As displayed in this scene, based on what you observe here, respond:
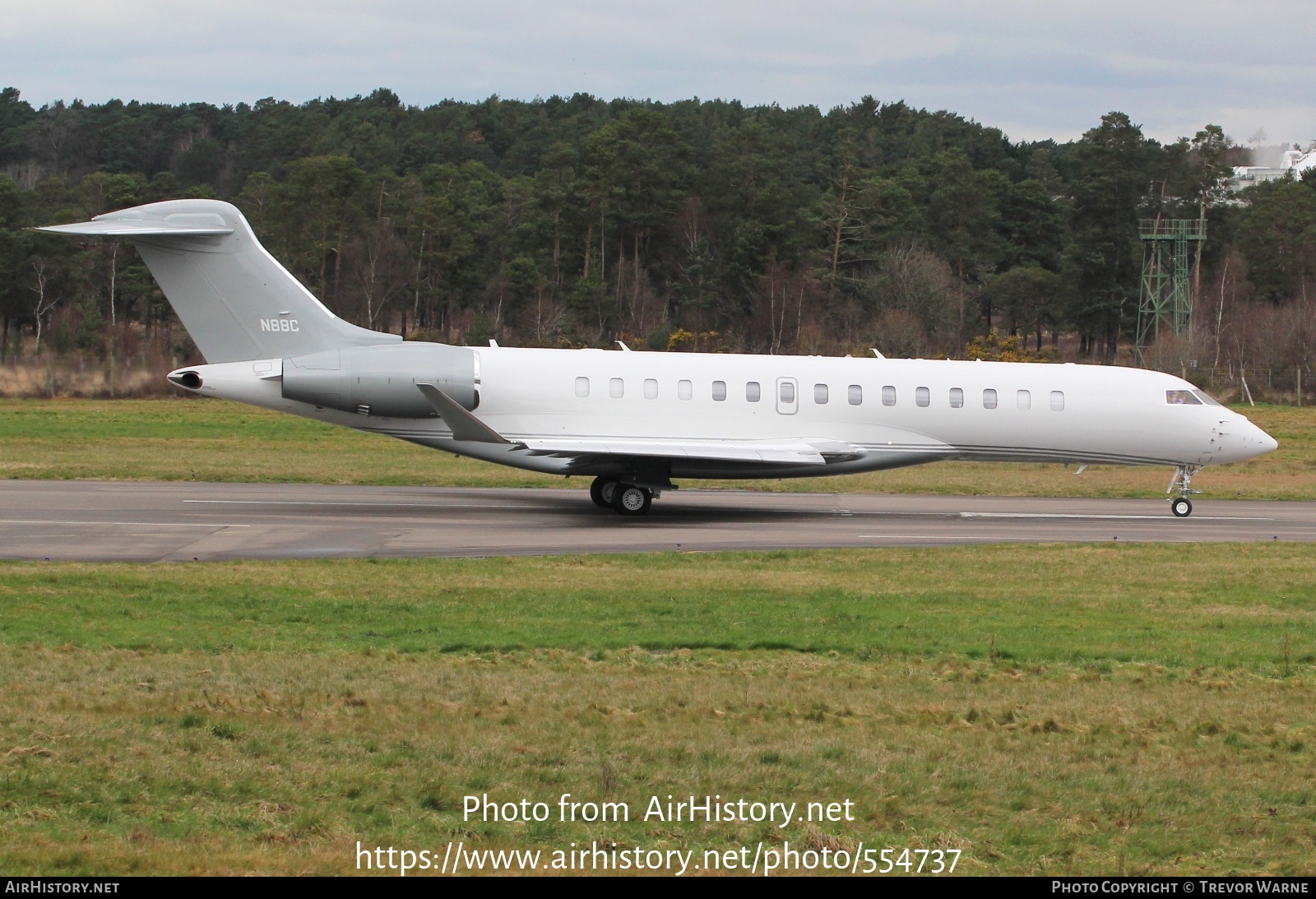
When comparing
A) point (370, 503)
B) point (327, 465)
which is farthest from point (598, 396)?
point (327, 465)

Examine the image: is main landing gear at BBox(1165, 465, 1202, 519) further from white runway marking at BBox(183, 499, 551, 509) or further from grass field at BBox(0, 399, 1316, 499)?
white runway marking at BBox(183, 499, 551, 509)

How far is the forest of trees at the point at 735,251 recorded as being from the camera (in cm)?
6562

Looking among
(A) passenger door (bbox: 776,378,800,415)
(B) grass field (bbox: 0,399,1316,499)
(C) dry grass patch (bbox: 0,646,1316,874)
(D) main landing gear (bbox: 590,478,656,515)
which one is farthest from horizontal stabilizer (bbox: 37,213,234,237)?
(C) dry grass patch (bbox: 0,646,1316,874)

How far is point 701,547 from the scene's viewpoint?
20.4 m

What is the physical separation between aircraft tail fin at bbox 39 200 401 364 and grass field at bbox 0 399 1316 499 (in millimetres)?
4517

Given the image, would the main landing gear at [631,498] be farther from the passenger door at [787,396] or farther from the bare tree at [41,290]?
the bare tree at [41,290]

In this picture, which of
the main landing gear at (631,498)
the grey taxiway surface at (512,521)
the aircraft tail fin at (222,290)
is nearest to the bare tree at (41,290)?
the grey taxiway surface at (512,521)

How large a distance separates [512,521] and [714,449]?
364cm

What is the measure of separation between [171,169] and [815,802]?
119 m

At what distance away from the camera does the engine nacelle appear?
23.3m

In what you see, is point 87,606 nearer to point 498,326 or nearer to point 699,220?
point 498,326

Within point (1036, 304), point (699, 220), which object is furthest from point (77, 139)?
point (1036, 304)

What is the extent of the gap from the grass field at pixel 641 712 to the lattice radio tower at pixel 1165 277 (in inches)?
2169

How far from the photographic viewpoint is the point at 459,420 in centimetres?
2248
